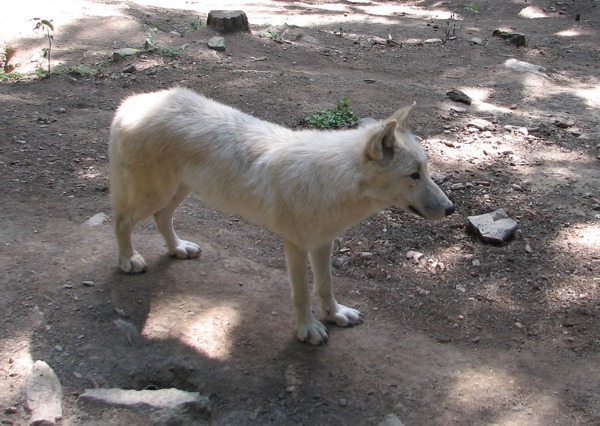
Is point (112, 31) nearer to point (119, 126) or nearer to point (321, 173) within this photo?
point (119, 126)

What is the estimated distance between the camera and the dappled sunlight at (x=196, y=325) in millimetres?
4243

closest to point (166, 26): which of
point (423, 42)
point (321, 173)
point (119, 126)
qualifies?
point (423, 42)

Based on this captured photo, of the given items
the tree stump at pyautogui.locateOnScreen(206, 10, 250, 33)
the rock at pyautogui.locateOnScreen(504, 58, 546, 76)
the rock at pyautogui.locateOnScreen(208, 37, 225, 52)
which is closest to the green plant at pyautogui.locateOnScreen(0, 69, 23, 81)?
the rock at pyautogui.locateOnScreen(208, 37, 225, 52)

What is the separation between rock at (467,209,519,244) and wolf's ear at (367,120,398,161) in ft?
7.17

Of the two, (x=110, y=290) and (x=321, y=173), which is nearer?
(x=321, y=173)

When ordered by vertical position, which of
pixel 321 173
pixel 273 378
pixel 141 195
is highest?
pixel 321 173

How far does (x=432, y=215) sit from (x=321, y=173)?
0.79m

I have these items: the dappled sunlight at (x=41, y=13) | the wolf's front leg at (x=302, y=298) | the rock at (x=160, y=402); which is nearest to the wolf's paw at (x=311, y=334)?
the wolf's front leg at (x=302, y=298)

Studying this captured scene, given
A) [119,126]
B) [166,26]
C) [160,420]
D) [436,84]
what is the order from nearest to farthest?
1. [160,420]
2. [119,126]
3. [436,84]
4. [166,26]

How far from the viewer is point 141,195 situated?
14.9 ft

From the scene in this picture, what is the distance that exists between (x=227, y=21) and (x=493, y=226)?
23.7 feet

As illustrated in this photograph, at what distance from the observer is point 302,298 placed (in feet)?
13.9

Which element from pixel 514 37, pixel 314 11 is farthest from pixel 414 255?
pixel 314 11

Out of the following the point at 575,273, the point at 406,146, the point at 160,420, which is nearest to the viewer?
the point at 160,420
